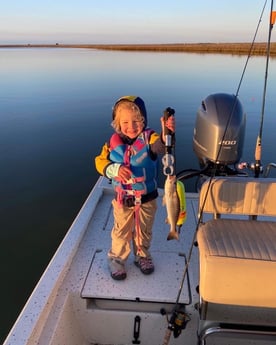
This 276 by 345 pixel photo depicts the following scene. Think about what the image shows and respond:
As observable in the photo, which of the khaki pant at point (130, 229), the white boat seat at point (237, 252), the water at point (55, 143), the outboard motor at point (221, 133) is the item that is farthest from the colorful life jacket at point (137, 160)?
the water at point (55, 143)

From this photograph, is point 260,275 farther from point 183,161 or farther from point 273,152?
point 273,152

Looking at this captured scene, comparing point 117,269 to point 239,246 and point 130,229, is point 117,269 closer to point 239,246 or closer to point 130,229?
point 130,229

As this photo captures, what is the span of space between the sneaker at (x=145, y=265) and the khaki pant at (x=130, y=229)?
4 centimetres

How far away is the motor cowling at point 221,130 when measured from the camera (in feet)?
13.0

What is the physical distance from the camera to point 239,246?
235 centimetres

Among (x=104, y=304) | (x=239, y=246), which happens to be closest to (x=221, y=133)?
(x=239, y=246)

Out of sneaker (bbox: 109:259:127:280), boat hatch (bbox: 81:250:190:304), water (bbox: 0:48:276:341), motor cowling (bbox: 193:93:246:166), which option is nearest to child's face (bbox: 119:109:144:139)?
sneaker (bbox: 109:259:127:280)

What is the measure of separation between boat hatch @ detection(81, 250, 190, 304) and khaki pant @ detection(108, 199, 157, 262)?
15 centimetres

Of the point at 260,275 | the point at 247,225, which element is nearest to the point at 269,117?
the point at 247,225

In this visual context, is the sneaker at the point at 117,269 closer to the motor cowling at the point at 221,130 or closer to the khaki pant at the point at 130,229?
the khaki pant at the point at 130,229

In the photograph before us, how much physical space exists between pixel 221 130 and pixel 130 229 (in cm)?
183

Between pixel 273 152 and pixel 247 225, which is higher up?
pixel 247 225

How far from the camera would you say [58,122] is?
34.1 ft

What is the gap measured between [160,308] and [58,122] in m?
8.65
